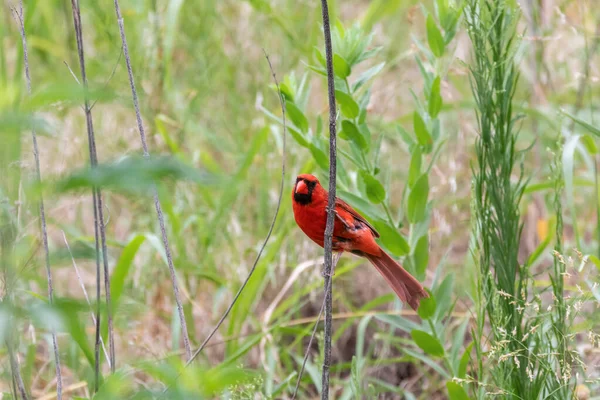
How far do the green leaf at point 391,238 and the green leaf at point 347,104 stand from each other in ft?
1.05

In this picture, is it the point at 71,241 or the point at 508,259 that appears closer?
the point at 508,259

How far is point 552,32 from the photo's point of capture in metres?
3.83

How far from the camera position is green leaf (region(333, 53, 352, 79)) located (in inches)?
81.0

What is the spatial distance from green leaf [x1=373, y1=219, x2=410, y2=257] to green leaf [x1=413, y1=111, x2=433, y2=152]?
0.88 feet

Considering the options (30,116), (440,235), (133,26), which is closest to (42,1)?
(133,26)

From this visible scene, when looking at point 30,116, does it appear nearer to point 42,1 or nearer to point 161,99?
point 161,99

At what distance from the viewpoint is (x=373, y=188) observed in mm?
2135

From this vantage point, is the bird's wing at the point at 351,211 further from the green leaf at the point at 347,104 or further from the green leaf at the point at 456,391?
the green leaf at the point at 456,391

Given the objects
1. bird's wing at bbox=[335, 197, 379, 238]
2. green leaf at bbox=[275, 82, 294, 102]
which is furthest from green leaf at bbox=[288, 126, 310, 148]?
bird's wing at bbox=[335, 197, 379, 238]

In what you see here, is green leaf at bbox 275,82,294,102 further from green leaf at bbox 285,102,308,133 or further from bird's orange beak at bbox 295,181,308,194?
bird's orange beak at bbox 295,181,308,194

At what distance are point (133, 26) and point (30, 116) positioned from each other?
2.82 meters

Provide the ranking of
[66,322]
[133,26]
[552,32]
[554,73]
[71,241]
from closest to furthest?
[66,322] < [71,241] < [133,26] < [552,32] < [554,73]

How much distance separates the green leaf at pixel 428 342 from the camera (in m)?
2.10

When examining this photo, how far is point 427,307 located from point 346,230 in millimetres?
352
